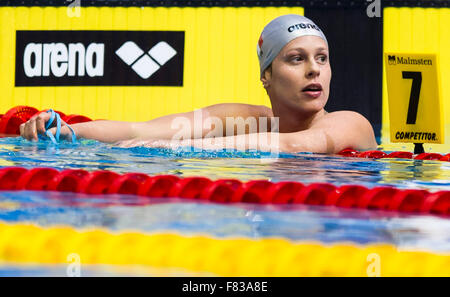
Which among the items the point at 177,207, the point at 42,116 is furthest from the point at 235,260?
the point at 42,116

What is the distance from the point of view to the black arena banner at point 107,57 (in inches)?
308

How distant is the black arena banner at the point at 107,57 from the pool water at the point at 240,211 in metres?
4.61

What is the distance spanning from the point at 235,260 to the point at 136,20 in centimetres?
666

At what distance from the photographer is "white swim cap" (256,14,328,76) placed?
12.2ft

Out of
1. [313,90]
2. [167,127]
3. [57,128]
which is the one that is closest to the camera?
[313,90]

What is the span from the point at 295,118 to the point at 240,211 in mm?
1778

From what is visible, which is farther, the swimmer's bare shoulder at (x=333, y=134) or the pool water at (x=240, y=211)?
the swimmer's bare shoulder at (x=333, y=134)

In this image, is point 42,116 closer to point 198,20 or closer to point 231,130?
point 231,130

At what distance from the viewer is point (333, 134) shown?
366 centimetres

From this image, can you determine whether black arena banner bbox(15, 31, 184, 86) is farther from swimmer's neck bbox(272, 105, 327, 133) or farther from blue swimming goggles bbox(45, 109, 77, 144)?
swimmer's neck bbox(272, 105, 327, 133)
